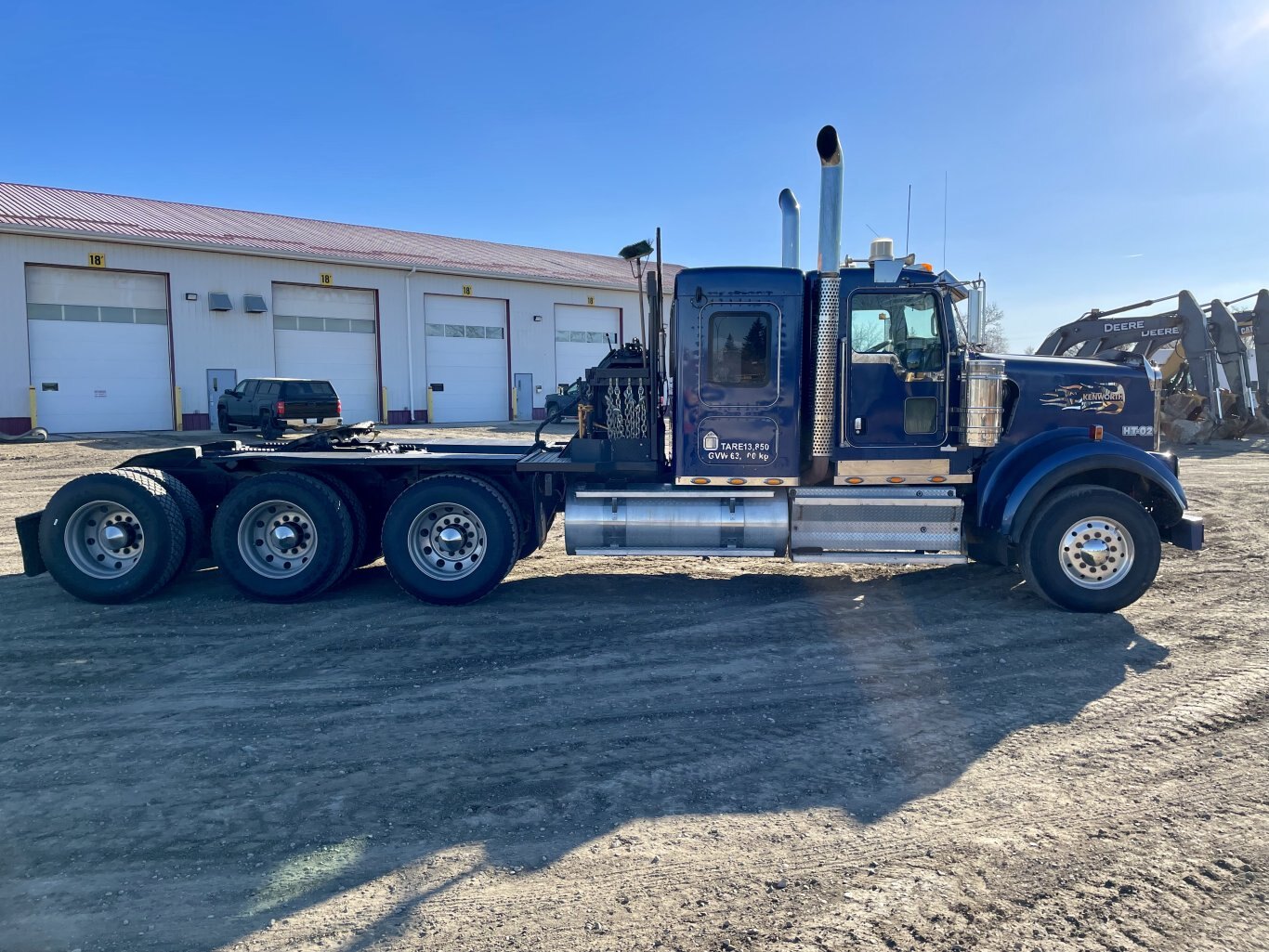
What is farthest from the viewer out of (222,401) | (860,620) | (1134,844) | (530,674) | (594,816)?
(222,401)

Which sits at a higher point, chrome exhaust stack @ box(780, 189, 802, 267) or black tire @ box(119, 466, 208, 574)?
chrome exhaust stack @ box(780, 189, 802, 267)

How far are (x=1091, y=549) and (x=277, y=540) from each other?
23.4ft

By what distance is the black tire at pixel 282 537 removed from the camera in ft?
24.4

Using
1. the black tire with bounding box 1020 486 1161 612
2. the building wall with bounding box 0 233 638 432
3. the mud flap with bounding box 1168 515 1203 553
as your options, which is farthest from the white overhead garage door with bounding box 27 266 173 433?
the mud flap with bounding box 1168 515 1203 553

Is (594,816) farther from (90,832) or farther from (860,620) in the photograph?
(860,620)

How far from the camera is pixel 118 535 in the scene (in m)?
7.47

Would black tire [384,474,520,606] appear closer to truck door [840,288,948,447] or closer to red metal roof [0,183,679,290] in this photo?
truck door [840,288,948,447]

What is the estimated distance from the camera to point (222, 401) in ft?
84.4

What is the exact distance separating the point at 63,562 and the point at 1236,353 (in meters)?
28.1

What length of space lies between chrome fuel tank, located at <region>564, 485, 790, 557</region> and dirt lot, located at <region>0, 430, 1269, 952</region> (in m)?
0.54

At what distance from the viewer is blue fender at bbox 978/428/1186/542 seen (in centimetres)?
691

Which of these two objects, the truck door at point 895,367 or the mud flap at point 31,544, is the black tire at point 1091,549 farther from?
the mud flap at point 31,544

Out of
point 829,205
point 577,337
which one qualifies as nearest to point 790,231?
point 829,205

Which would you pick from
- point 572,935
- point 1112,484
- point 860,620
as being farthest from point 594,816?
point 1112,484
